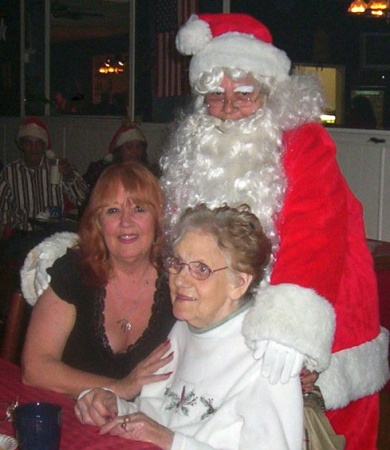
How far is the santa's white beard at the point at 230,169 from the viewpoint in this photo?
2090 mm

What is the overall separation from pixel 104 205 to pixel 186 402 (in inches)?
25.7

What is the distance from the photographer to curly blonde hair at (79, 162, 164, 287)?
2.08 meters

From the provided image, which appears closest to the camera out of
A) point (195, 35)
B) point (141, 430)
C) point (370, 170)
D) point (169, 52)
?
point (141, 430)

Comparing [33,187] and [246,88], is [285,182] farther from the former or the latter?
[33,187]

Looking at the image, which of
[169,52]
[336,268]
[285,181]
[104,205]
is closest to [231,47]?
[285,181]

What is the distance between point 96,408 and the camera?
1663mm

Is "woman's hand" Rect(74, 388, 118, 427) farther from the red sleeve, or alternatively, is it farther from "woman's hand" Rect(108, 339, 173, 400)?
the red sleeve

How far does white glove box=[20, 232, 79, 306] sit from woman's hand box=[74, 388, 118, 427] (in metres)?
0.51

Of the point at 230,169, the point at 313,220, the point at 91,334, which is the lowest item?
the point at 91,334

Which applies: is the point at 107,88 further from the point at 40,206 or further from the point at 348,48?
the point at 40,206

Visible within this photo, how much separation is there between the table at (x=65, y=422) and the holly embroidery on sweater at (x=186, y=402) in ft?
0.49

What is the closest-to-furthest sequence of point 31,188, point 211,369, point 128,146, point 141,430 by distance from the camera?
1. point 141,430
2. point 211,369
3. point 31,188
4. point 128,146

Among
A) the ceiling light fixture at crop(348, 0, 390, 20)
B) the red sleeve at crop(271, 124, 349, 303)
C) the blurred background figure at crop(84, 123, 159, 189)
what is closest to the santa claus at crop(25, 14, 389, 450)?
the red sleeve at crop(271, 124, 349, 303)

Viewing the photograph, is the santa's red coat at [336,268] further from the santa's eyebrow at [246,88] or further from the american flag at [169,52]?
the american flag at [169,52]
